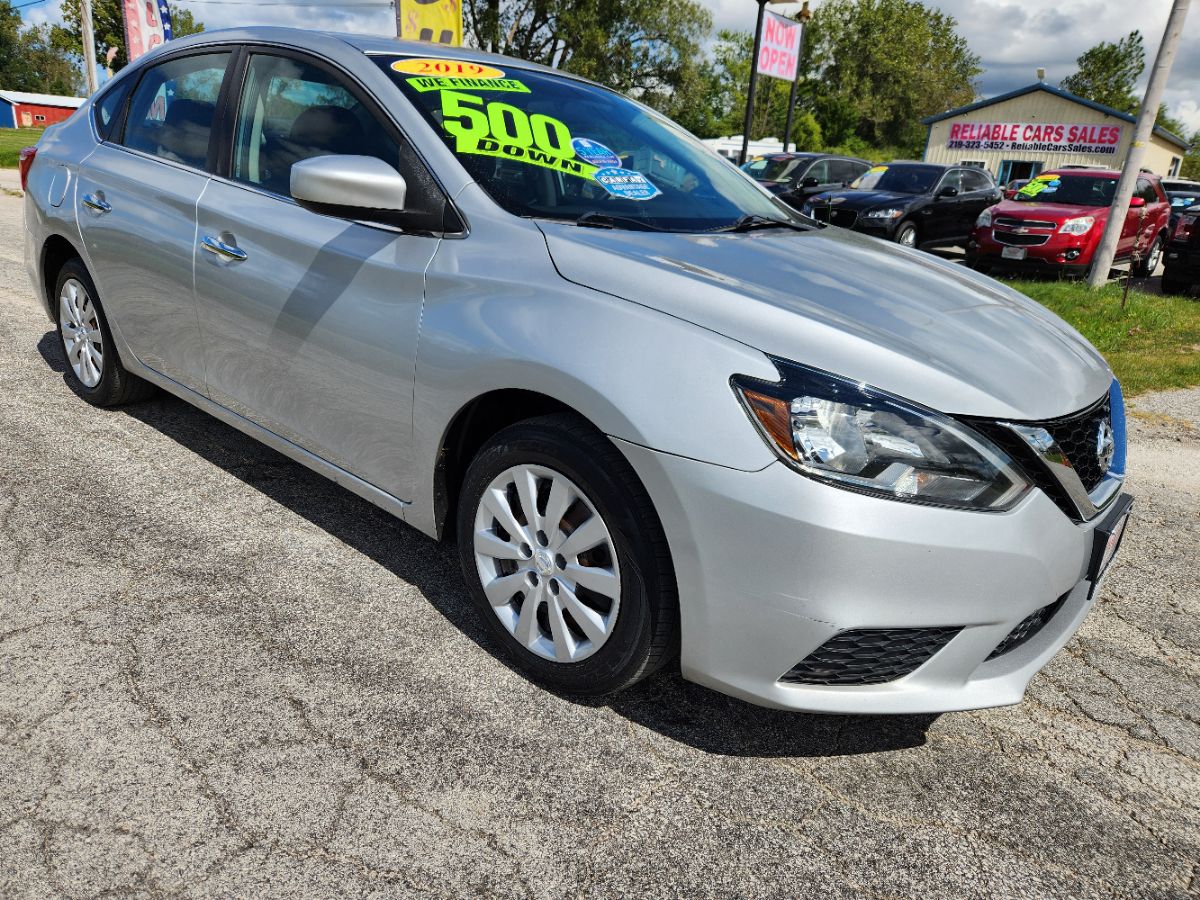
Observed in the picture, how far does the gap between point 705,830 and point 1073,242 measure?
1087cm

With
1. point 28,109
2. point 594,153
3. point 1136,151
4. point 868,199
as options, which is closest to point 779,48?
point 868,199

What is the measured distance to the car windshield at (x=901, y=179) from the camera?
13.3m

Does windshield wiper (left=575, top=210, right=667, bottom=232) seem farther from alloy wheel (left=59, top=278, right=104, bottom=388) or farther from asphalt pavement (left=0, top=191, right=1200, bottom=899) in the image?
alloy wheel (left=59, top=278, right=104, bottom=388)

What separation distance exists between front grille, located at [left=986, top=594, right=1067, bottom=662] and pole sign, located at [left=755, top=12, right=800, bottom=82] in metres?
20.1

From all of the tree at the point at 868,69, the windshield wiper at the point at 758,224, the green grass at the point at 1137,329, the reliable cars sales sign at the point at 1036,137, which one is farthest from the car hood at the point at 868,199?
the tree at the point at 868,69

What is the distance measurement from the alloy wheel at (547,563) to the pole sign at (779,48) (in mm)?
19993

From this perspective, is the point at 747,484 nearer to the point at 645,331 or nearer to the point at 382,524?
the point at 645,331

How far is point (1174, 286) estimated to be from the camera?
11141 mm

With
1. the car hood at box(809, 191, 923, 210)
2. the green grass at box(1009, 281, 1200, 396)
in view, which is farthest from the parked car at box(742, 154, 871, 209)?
the green grass at box(1009, 281, 1200, 396)

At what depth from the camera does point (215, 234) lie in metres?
3.22

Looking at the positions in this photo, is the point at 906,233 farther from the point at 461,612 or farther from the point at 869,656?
the point at 869,656

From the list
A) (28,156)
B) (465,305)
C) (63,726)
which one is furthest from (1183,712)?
(28,156)

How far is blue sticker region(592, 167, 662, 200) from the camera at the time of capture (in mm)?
2863

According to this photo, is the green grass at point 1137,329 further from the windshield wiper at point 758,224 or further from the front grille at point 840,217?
the windshield wiper at point 758,224
